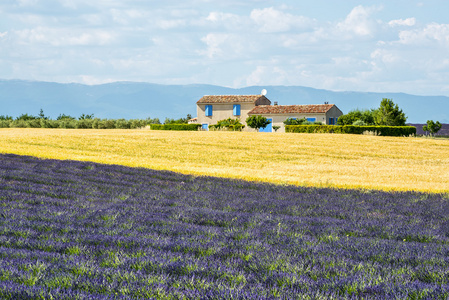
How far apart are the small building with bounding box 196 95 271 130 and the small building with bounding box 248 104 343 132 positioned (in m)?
3.55

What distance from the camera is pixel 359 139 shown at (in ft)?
142

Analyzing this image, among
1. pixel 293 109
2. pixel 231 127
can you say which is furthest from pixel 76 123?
pixel 293 109

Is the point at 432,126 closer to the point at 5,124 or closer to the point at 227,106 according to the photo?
the point at 227,106

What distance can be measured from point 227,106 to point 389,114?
25372mm

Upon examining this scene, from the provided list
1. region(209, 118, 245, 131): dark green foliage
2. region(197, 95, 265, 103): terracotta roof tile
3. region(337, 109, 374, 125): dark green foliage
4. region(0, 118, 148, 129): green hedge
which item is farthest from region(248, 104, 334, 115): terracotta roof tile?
region(0, 118, 148, 129): green hedge

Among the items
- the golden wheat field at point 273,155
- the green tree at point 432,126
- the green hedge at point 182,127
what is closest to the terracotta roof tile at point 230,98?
the green hedge at point 182,127

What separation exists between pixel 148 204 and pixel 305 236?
4793 mm

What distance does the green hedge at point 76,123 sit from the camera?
61.6 m

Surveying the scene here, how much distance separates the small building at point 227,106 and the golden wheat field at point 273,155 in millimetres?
29670

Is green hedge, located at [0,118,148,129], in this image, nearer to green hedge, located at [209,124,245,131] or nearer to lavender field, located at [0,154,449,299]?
green hedge, located at [209,124,245,131]

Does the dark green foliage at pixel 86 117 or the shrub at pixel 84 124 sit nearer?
the shrub at pixel 84 124

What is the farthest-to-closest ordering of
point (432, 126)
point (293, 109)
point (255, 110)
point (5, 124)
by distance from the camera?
point (255, 110), point (293, 109), point (5, 124), point (432, 126)

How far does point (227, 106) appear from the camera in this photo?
242 ft

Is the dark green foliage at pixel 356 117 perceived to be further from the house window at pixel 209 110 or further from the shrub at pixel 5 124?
the shrub at pixel 5 124
